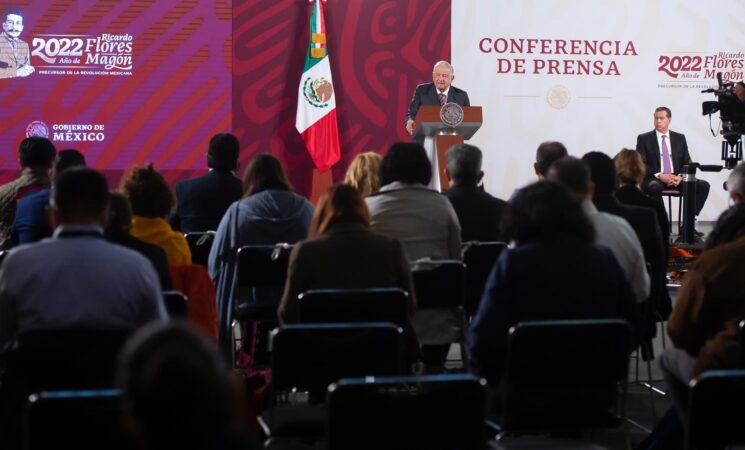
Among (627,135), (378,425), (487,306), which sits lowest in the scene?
(378,425)

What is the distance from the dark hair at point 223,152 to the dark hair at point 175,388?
15.2 feet

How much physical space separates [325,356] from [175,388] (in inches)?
72.2

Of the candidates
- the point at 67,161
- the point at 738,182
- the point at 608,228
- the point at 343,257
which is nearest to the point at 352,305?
the point at 343,257

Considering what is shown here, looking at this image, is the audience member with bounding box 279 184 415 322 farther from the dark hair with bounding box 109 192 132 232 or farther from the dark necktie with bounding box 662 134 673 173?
the dark necktie with bounding box 662 134 673 173

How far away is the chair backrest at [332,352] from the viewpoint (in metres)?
3.05

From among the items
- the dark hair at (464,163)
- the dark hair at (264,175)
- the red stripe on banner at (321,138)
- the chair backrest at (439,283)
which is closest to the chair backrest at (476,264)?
the dark hair at (464,163)

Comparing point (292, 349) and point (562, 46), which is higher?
point (562, 46)

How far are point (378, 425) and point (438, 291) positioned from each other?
1987mm

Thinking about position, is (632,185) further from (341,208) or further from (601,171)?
(341,208)

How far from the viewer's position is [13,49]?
10469 millimetres

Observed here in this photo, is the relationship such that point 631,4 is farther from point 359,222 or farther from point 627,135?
point 359,222

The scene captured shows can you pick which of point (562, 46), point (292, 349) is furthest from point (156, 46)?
point (292, 349)

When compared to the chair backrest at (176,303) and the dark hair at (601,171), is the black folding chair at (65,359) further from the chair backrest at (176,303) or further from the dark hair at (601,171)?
the dark hair at (601,171)

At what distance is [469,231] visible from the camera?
207 inches
